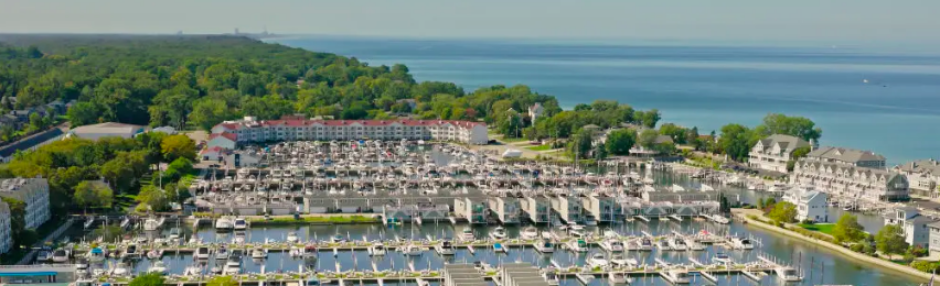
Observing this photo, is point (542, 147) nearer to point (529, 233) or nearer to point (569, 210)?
point (569, 210)

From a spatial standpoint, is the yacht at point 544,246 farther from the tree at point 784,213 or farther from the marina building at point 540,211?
the tree at point 784,213

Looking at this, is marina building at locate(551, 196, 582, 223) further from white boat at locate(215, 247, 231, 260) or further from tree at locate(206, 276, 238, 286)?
tree at locate(206, 276, 238, 286)

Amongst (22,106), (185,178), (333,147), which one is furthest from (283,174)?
(22,106)

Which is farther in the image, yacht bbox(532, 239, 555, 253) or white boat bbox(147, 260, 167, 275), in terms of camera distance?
yacht bbox(532, 239, 555, 253)

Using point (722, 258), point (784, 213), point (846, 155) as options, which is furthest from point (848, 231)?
point (846, 155)

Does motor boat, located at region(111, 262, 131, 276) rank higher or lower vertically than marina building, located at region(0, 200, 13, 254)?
lower

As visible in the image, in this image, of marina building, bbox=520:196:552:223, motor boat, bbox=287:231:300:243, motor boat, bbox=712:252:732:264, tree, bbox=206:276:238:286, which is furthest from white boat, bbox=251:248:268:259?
motor boat, bbox=712:252:732:264
